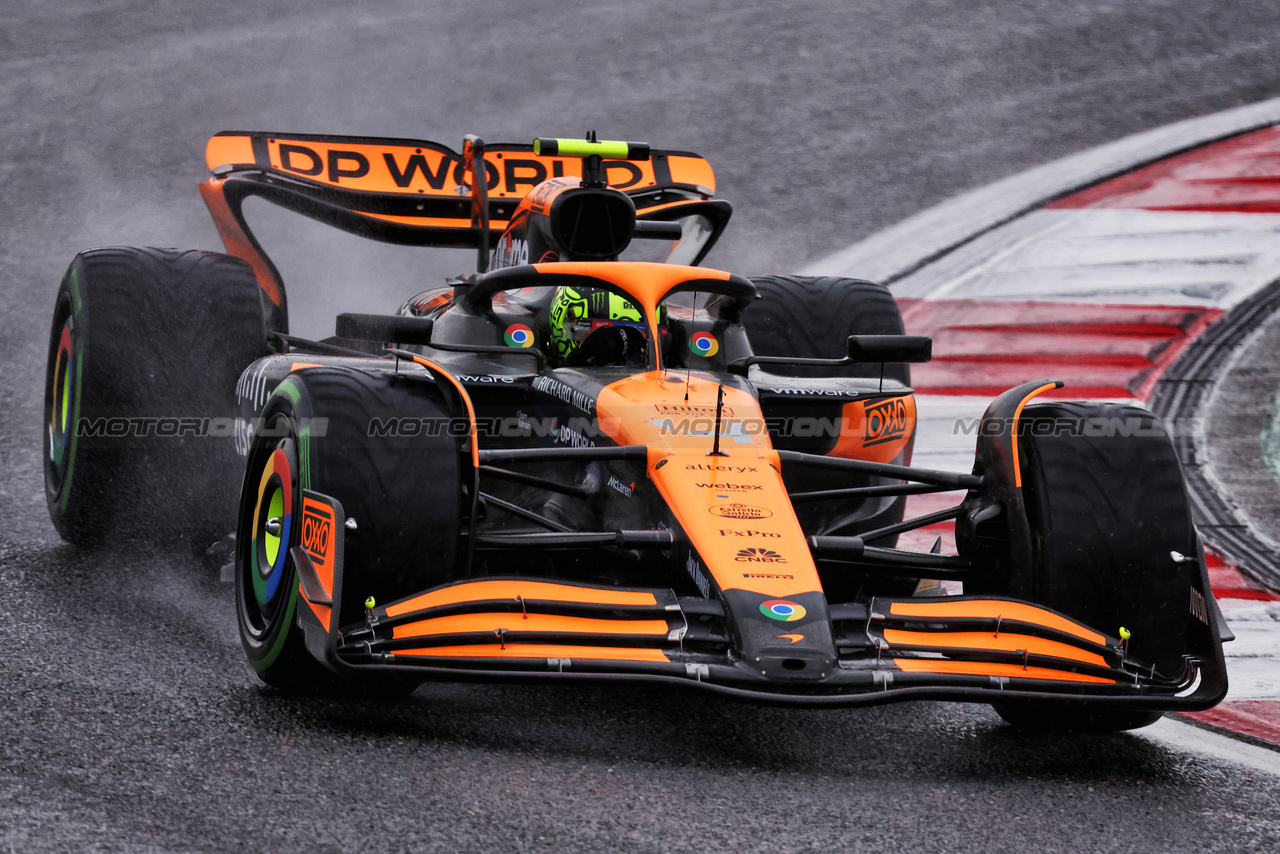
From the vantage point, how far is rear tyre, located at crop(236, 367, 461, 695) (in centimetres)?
390

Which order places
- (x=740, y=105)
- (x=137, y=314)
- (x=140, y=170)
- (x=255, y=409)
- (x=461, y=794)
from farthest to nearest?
(x=740, y=105)
(x=140, y=170)
(x=137, y=314)
(x=255, y=409)
(x=461, y=794)

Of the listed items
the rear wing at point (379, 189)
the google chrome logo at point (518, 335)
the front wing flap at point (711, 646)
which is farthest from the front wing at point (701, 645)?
the rear wing at point (379, 189)

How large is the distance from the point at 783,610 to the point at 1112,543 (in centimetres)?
110

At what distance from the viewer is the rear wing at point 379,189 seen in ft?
22.8

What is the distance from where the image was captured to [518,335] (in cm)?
552

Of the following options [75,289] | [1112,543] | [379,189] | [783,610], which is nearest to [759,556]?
[783,610]

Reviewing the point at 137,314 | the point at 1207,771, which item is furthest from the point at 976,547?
the point at 137,314

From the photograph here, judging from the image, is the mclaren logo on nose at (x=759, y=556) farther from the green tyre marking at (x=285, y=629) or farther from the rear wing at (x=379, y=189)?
the rear wing at (x=379, y=189)

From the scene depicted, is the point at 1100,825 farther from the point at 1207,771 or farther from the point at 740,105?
the point at 740,105

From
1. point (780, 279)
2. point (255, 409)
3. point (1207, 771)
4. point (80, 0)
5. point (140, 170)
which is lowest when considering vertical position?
point (1207, 771)

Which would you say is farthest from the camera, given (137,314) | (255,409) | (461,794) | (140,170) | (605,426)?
(140,170)

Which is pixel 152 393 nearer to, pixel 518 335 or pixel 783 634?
pixel 518 335

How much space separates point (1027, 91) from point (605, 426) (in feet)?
33.8

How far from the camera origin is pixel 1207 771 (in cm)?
395
